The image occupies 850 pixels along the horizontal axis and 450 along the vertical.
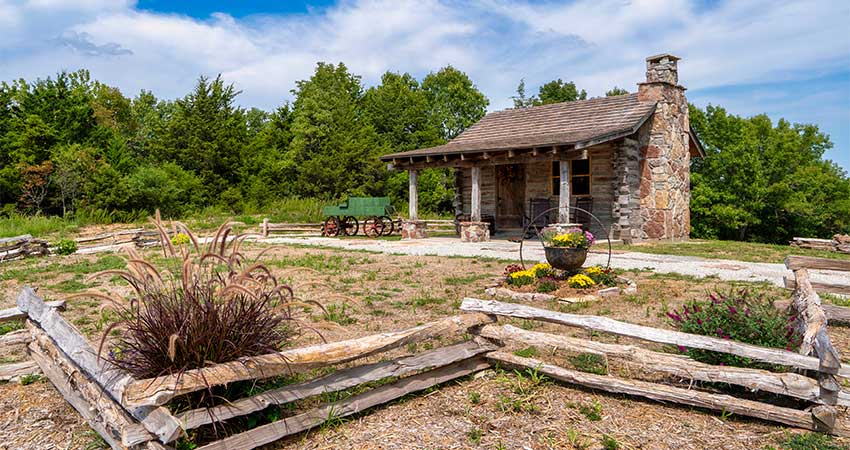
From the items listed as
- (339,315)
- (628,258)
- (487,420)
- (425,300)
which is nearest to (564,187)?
(628,258)

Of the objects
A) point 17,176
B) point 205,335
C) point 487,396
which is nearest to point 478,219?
point 487,396

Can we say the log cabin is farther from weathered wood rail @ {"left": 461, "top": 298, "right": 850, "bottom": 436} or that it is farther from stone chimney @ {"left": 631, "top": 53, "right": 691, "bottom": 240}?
weathered wood rail @ {"left": 461, "top": 298, "right": 850, "bottom": 436}

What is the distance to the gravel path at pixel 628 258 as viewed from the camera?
32.2ft

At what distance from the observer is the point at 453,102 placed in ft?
139

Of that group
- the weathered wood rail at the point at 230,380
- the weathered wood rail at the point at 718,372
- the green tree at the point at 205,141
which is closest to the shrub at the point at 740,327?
the weathered wood rail at the point at 718,372

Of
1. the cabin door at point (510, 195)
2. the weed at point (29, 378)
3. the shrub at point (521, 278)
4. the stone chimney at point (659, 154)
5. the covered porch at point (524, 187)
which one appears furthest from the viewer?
the cabin door at point (510, 195)

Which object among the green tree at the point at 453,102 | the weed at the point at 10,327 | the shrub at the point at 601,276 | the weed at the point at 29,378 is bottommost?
the weed at the point at 29,378

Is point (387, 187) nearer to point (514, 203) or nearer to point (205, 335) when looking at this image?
point (514, 203)

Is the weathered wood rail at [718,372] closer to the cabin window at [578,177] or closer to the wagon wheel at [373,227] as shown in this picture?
the cabin window at [578,177]

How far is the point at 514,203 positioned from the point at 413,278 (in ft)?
34.7

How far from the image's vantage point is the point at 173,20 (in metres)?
16.0

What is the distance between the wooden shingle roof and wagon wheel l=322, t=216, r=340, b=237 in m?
3.70

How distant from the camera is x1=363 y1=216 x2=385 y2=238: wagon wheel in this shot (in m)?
20.3

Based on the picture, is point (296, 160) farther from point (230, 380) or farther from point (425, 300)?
point (230, 380)
